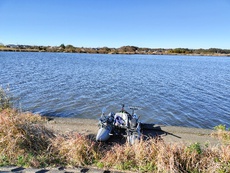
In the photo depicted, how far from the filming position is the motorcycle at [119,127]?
5166 mm

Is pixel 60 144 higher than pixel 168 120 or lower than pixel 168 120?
higher

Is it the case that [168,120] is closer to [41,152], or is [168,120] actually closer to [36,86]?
[41,152]

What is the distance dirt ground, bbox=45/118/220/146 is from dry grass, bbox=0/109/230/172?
1.71 meters

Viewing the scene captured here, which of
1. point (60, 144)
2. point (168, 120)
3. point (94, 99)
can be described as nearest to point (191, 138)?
point (168, 120)

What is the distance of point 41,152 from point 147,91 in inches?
418

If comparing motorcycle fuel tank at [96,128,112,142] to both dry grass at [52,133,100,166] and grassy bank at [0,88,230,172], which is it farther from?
dry grass at [52,133,100,166]

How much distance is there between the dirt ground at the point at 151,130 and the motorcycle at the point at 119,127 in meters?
0.36

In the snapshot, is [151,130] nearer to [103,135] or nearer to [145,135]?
[145,135]

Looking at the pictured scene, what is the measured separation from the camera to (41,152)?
410 cm

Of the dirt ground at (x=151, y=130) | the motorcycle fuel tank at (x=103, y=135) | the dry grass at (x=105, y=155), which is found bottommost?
the dirt ground at (x=151, y=130)

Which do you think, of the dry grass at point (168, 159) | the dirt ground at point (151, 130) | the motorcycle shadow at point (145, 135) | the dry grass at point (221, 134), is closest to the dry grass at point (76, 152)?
the dry grass at point (168, 159)

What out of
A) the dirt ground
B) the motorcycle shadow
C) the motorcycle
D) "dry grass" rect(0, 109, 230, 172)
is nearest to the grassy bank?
"dry grass" rect(0, 109, 230, 172)

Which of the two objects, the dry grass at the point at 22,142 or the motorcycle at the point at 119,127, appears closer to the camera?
the dry grass at the point at 22,142

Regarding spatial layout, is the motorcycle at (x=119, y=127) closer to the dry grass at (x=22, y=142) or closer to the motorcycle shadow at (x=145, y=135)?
the motorcycle shadow at (x=145, y=135)
